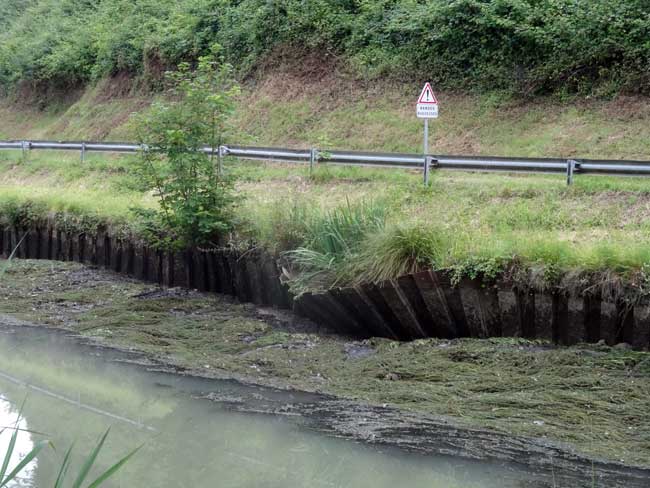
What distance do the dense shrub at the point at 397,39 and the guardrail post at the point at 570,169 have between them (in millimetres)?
5367

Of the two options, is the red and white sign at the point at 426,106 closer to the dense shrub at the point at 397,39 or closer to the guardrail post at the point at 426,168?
the guardrail post at the point at 426,168

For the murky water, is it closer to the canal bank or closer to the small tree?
the canal bank

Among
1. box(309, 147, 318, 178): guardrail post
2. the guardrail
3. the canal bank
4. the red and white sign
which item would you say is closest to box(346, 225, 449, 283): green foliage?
the canal bank

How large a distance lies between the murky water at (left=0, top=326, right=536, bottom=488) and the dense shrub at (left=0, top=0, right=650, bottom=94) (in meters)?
13.8

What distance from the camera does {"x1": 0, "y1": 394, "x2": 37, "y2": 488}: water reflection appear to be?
338 inches

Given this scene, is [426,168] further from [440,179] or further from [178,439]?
[178,439]

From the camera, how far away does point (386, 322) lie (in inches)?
500

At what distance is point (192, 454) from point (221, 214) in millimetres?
7801

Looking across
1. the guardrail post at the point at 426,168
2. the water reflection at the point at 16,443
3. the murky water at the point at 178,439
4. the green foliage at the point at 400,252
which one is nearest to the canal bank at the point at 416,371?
the murky water at the point at 178,439

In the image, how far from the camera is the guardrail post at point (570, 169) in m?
15.8

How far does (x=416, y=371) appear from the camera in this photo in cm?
1086

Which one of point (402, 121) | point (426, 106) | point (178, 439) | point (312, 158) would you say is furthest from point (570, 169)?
point (178, 439)

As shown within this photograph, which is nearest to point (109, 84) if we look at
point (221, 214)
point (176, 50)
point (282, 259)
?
point (176, 50)

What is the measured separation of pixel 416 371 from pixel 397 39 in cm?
1675
